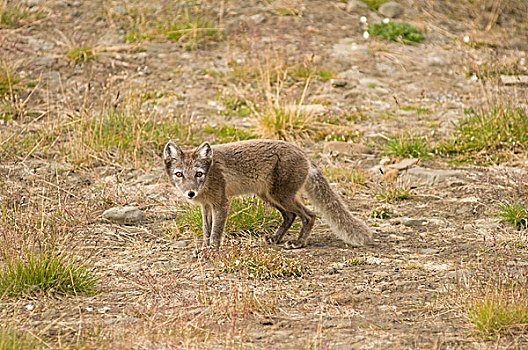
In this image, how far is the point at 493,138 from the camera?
9219mm

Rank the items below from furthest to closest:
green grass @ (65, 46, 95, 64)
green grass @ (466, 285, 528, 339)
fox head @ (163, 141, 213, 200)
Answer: green grass @ (65, 46, 95, 64), fox head @ (163, 141, 213, 200), green grass @ (466, 285, 528, 339)

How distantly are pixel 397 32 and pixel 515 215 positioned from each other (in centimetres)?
736

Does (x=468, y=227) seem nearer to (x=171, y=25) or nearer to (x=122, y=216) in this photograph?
(x=122, y=216)

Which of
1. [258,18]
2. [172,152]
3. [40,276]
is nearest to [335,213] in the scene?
[172,152]

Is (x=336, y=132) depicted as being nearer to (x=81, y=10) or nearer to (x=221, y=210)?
(x=221, y=210)

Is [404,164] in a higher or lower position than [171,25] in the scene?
lower

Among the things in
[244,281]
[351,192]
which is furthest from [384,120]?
[244,281]

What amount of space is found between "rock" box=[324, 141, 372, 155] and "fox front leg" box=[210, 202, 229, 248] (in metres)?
3.44

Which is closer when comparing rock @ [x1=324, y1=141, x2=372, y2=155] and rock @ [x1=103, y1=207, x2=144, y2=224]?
rock @ [x1=103, y1=207, x2=144, y2=224]

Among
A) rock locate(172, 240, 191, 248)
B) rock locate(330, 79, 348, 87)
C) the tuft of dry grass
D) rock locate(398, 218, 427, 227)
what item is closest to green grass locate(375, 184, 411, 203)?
rock locate(398, 218, 427, 227)

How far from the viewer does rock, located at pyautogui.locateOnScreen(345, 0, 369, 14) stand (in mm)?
14117

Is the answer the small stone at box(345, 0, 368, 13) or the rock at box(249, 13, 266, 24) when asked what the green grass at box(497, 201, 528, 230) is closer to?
the rock at box(249, 13, 266, 24)

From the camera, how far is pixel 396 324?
4.65m

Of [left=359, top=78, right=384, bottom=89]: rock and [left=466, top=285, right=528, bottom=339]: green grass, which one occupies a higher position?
[left=466, top=285, right=528, bottom=339]: green grass
